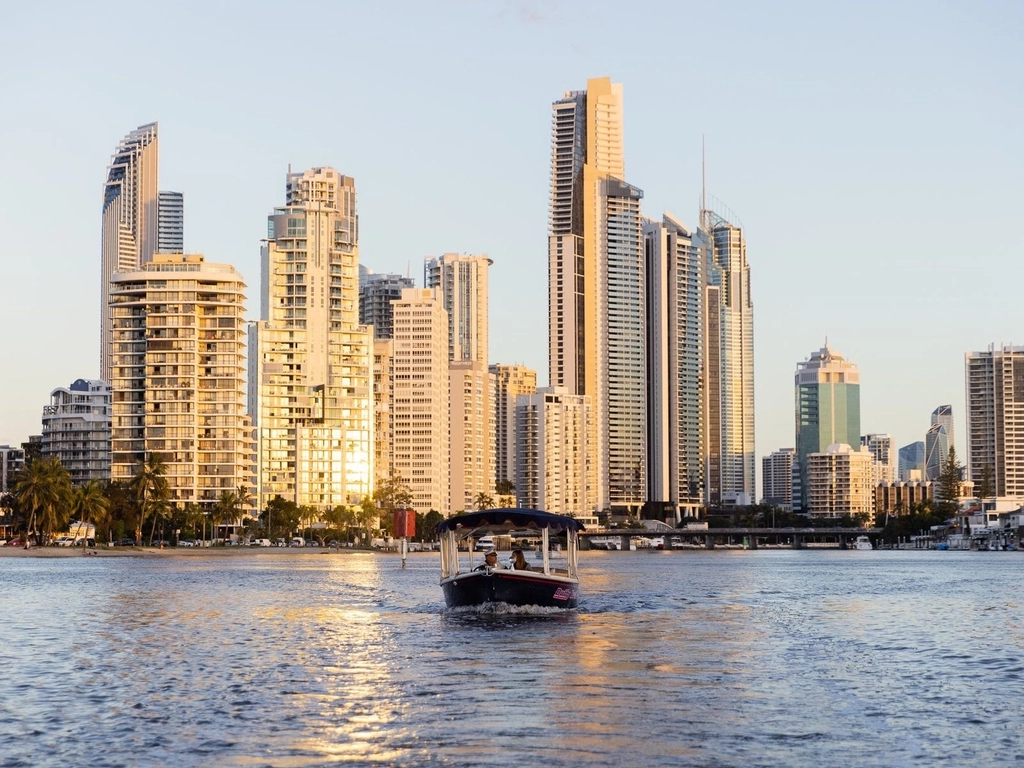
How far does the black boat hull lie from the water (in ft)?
2.96

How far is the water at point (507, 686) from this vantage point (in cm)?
2959

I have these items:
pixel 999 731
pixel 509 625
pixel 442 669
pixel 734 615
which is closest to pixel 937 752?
pixel 999 731

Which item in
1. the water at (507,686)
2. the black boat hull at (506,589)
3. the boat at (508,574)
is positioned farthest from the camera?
the boat at (508,574)

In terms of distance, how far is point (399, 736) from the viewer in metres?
30.9

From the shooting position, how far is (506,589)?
201 feet

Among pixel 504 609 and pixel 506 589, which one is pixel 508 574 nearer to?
pixel 506 589

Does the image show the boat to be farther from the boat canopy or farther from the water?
the water

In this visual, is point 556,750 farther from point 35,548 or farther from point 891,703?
point 35,548

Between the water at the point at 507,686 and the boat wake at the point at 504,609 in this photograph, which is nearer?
the water at the point at 507,686

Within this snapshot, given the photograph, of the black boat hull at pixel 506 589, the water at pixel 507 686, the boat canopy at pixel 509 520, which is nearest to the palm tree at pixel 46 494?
the water at pixel 507 686

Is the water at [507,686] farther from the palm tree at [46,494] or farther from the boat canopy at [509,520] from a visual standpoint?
the palm tree at [46,494]

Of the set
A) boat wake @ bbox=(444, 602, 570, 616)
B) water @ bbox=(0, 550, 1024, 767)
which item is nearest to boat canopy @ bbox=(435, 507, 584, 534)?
boat wake @ bbox=(444, 602, 570, 616)

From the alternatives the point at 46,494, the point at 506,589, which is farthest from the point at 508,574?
the point at 46,494

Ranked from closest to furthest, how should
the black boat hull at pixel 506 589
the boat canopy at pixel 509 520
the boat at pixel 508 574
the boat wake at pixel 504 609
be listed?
the black boat hull at pixel 506 589
the boat at pixel 508 574
the boat wake at pixel 504 609
the boat canopy at pixel 509 520
